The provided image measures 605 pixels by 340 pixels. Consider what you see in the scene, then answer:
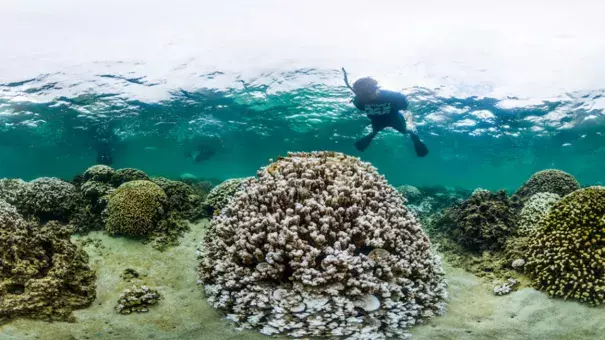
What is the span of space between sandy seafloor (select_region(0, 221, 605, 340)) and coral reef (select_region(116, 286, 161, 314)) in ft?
0.34

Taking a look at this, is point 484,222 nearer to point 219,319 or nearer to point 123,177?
point 219,319

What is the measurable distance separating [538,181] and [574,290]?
21.7ft

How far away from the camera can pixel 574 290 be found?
17.2 ft

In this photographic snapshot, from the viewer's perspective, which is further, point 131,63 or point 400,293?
point 131,63

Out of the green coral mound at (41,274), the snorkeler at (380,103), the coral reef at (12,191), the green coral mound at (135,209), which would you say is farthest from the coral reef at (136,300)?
the snorkeler at (380,103)

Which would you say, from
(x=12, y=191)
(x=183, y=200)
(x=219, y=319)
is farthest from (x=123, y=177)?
(x=219, y=319)

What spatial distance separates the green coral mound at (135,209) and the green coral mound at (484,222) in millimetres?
7082

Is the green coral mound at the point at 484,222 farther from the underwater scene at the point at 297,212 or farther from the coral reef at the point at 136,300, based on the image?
the coral reef at the point at 136,300

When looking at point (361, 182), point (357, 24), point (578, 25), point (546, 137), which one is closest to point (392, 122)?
point (357, 24)

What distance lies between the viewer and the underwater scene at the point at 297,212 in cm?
479

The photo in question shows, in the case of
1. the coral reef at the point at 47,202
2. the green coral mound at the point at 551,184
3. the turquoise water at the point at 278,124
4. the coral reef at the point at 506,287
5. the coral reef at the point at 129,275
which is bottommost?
the coral reef at the point at 129,275

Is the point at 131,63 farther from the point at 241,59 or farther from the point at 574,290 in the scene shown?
the point at 574,290

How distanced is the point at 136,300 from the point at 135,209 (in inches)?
124

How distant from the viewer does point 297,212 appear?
5.35 m
